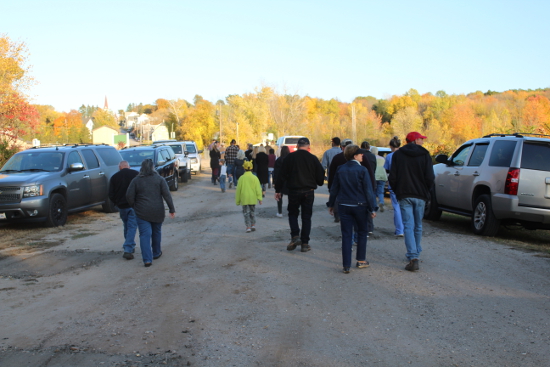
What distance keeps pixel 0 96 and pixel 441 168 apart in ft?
62.8

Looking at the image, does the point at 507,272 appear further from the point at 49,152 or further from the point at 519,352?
the point at 49,152

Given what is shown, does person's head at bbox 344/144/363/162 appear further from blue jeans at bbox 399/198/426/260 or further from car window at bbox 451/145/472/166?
car window at bbox 451/145/472/166

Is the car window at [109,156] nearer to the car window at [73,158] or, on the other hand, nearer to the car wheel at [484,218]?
the car window at [73,158]

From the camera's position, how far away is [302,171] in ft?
28.1

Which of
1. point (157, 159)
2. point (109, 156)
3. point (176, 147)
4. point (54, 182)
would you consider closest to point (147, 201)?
point (54, 182)

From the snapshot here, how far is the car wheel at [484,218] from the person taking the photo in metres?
10.0

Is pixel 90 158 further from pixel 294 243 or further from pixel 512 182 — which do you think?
pixel 512 182

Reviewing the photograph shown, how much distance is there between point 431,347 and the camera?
4500 mm

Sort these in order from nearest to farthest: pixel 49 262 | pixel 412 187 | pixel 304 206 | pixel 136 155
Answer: pixel 412 187 < pixel 49 262 < pixel 304 206 < pixel 136 155

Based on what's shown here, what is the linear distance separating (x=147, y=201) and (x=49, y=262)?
209 centimetres

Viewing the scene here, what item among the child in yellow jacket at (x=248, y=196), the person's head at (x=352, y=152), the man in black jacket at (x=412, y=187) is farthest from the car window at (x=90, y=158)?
the man in black jacket at (x=412, y=187)

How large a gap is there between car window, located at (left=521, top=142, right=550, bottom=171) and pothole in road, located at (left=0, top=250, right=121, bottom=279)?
7685 mm

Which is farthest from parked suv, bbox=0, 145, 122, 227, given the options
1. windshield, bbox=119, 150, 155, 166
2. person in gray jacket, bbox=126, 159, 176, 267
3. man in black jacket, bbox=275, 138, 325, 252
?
man in black jacket, bbox=275, 138, 325, 252

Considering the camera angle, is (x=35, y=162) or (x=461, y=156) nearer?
(x=461, y=156)
